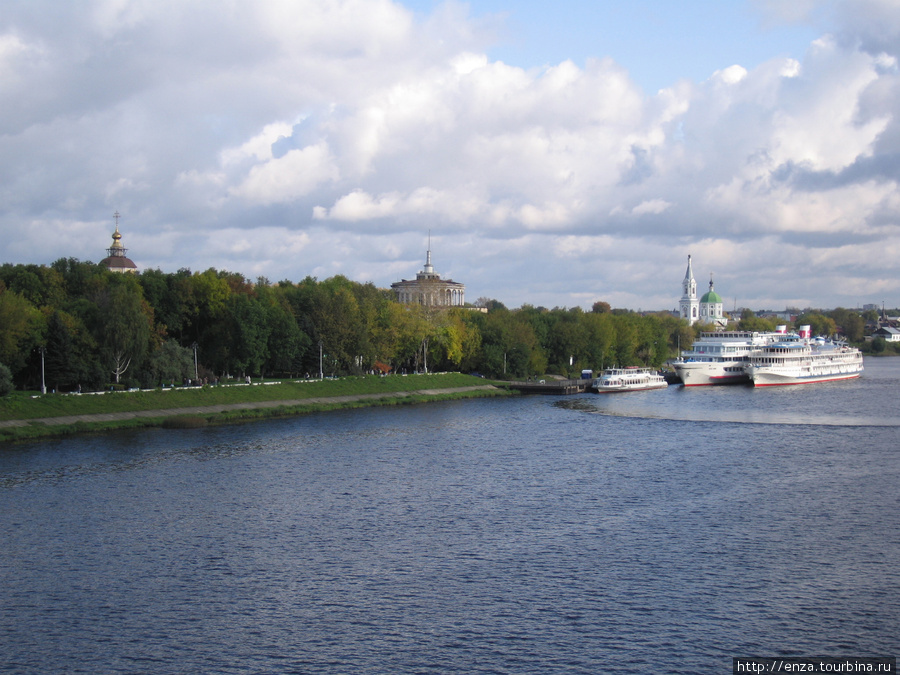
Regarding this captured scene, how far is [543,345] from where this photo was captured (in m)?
125

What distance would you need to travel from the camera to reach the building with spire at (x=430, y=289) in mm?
162500

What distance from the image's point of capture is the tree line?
2739 inches

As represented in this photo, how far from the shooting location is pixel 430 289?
166 m

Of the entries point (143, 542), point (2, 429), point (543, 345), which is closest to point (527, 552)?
point (143, 542)

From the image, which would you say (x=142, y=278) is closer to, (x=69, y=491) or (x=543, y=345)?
(x=69, y=491)

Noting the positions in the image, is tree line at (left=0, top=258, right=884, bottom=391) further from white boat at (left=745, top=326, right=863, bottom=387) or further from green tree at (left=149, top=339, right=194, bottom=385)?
white boat at (left=745, top=326, right=863, bottom=387)

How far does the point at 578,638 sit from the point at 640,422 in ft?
156

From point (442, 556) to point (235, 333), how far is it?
5755 centimetres

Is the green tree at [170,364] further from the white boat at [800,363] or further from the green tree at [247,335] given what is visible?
the white boat at [800,363]

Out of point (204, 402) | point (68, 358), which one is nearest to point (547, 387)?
point (204, 402)

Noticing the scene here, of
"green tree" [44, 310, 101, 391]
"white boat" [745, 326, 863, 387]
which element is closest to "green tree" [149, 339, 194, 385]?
"green tree" [44, 310, 101, 391]

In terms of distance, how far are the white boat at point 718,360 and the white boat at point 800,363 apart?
1.64m

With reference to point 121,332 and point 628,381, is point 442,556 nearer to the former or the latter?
point 121,332

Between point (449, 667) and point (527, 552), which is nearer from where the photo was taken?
point (449, 667)
